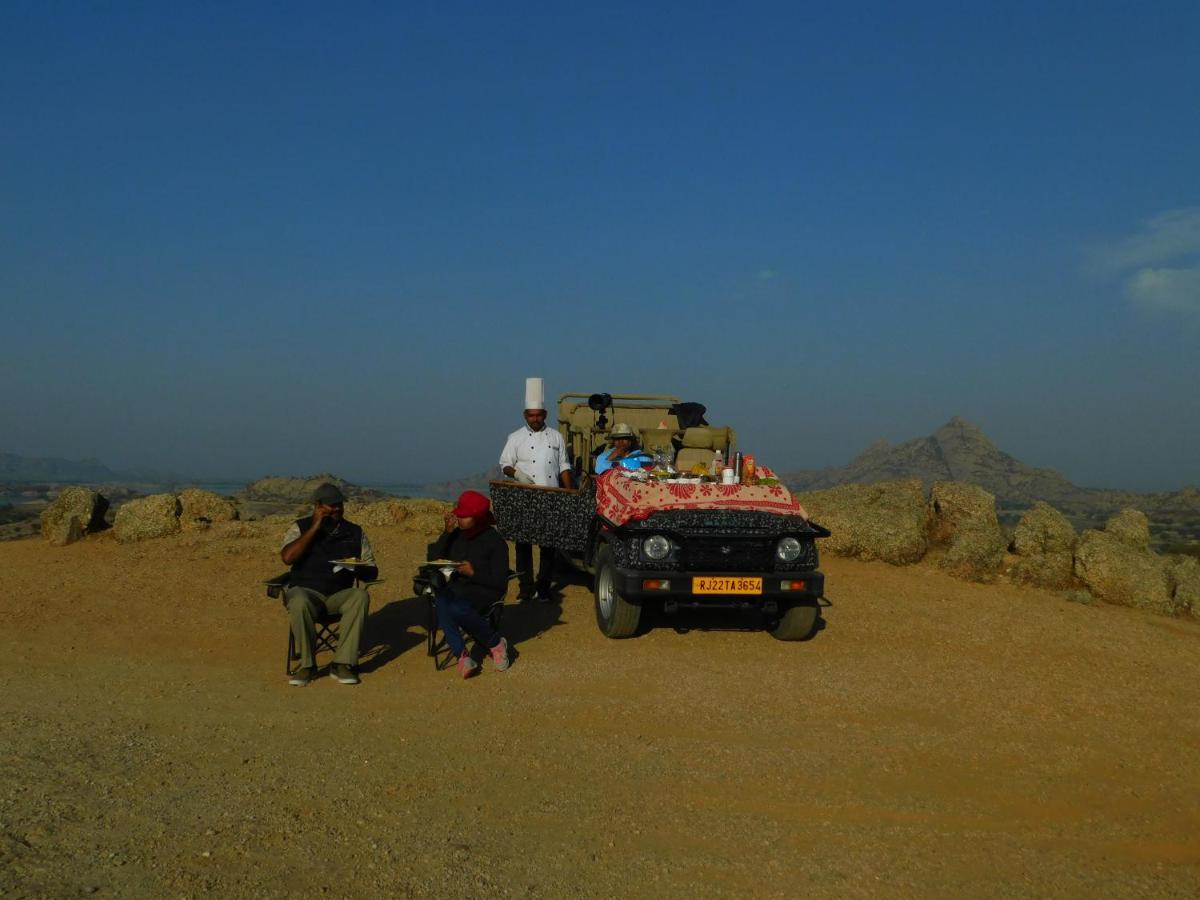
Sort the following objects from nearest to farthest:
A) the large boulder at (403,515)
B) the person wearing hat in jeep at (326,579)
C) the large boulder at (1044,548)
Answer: the person wearing hat in jeep at (326,579) → the large boulder at (1044,548) → the large boulder at (403,515)

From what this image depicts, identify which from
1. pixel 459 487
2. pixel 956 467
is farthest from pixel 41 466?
pixel 956 467

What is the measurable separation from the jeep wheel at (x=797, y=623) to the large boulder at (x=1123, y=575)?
5460 mm

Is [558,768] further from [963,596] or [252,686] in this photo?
[963,596]

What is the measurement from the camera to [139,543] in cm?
1356

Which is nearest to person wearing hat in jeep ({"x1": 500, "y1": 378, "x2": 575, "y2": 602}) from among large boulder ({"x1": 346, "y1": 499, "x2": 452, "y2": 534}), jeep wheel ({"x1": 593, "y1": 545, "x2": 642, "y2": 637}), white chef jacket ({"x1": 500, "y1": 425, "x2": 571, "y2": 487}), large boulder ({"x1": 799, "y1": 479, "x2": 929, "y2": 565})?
white chef jacket ({"x1": 500, "y1": 425, "x2": 571, "y2": 487})

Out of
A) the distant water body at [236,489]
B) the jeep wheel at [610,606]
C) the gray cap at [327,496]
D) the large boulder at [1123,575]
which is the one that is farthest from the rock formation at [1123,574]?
the distant water body at [236,489]

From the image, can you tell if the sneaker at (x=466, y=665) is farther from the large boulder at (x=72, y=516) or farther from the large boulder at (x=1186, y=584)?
the large boulder at (x=1186, y=584)

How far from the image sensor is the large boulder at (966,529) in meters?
13.1

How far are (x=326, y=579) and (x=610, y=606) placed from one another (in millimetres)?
2701

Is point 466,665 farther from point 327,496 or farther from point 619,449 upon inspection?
point 619,449

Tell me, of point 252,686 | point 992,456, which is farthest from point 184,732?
point 992,456

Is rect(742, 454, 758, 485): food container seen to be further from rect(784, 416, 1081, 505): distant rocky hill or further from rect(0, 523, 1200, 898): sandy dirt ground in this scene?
rect(784, 416, 1081, 505): distant rocky hill

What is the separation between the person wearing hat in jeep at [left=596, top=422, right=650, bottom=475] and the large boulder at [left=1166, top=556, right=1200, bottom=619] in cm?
690

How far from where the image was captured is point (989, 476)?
954 inches
